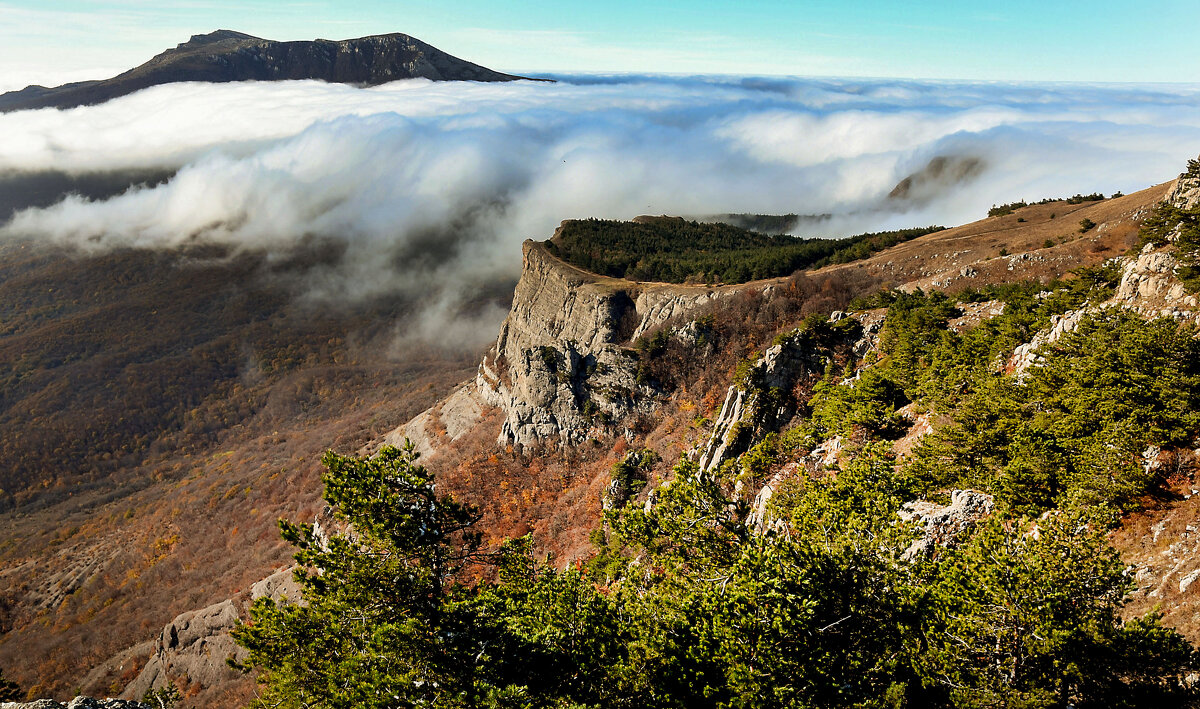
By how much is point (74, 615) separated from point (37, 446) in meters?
97.3

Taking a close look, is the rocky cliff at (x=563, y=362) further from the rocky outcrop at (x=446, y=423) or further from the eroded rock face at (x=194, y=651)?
the eroded rock face at (x=194, y=651)

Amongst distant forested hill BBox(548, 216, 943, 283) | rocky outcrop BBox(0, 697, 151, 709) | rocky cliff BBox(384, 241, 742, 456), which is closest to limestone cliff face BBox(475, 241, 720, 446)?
rocky cliff BBox(384, 241, 742, 456)

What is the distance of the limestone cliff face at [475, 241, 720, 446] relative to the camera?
60.5m

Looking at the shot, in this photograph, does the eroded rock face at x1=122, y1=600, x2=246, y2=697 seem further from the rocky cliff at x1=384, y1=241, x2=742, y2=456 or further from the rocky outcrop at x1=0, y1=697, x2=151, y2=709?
the rocky outcrop at x1=0, y1=697, x2=151, y2=709

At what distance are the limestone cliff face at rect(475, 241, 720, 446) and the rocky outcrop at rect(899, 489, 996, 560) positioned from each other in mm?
40312

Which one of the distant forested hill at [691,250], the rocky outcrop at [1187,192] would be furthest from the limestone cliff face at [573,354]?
the rocky outcrop at [1187,192]

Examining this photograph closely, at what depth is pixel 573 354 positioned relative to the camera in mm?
63156

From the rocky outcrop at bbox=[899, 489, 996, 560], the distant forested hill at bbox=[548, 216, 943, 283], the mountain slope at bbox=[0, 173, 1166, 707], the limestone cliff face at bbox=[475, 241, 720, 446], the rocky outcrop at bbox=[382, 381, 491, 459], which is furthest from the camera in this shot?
the rocky outcrop at bbox=[382, 381, 491, 459]

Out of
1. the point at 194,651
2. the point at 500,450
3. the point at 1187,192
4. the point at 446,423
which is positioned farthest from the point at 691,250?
the point at 194,651

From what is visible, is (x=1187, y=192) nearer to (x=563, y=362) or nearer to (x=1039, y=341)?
(x=1039, y=341)

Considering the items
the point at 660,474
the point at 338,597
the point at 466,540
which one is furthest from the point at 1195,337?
the point at 660,474

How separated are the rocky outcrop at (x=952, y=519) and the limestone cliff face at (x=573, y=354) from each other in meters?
40.3

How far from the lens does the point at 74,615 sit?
7738cm

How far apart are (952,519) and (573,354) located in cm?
4706
